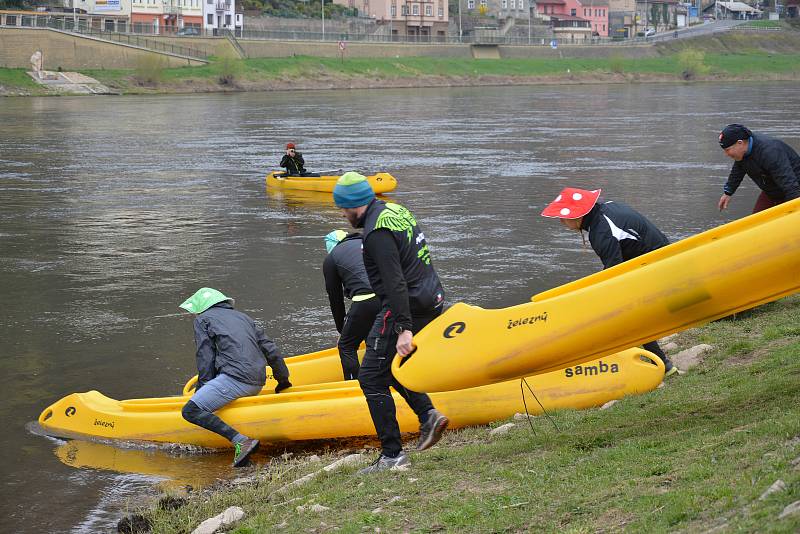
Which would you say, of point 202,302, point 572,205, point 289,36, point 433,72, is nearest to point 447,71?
point 433,72

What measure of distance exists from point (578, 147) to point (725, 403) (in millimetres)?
30699

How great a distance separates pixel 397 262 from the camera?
7078 mm

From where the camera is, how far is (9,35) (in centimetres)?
7638

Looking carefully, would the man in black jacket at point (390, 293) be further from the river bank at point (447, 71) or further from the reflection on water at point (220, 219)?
the river bank at point (447, 71)

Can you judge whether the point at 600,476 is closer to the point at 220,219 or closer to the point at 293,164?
the point at 220,219

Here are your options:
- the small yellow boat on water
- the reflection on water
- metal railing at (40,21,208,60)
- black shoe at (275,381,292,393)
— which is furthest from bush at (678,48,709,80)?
black shoe at (275,381,292,393)

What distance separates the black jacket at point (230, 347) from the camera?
924cm

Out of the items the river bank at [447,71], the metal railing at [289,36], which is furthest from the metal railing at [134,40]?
the river bank at [447,71]

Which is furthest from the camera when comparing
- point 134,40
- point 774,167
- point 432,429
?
point 134,40

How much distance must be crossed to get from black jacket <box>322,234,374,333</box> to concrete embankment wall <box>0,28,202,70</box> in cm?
7155

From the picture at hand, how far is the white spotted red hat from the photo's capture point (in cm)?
848

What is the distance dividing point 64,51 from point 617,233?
7527 centimetres

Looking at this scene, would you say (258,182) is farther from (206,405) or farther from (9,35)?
(9,35)

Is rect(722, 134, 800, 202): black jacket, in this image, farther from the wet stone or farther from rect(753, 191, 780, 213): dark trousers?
the wet stone
